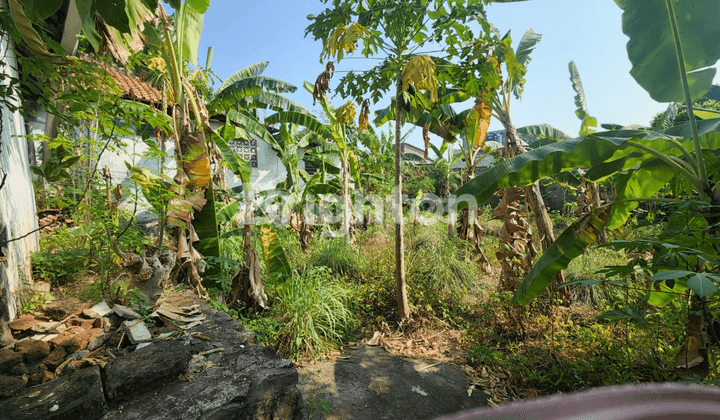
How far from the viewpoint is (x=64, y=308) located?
2.61 m

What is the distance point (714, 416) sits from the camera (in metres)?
0.19

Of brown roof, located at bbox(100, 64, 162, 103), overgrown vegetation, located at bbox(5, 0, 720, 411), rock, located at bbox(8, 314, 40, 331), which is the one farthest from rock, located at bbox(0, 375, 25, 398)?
brown roof, located at bbox(100, 64, 162, 103)

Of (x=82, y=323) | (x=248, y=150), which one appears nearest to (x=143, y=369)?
(x=82, y=323)

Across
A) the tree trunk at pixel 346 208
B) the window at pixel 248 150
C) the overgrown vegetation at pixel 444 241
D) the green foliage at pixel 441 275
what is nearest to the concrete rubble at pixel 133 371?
the overgrown vegetation at pixel 444 241

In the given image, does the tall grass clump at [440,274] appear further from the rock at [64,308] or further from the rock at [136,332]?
the rock at [64,308]

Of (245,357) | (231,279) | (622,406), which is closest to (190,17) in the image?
(231,279)

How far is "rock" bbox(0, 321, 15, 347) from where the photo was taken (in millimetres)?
1935

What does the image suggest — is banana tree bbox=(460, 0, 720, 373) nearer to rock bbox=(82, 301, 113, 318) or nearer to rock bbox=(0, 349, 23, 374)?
rock bbox=(82, 301, 113, 318)

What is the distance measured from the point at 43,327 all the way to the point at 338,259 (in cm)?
407

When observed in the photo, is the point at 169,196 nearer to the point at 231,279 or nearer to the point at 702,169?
the point at 231,279

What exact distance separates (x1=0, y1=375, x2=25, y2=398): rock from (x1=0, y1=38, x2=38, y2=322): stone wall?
2.23ft

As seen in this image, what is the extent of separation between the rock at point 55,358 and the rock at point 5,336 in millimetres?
277

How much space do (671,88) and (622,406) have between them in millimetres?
3595

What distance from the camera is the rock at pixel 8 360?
1.72 metres
